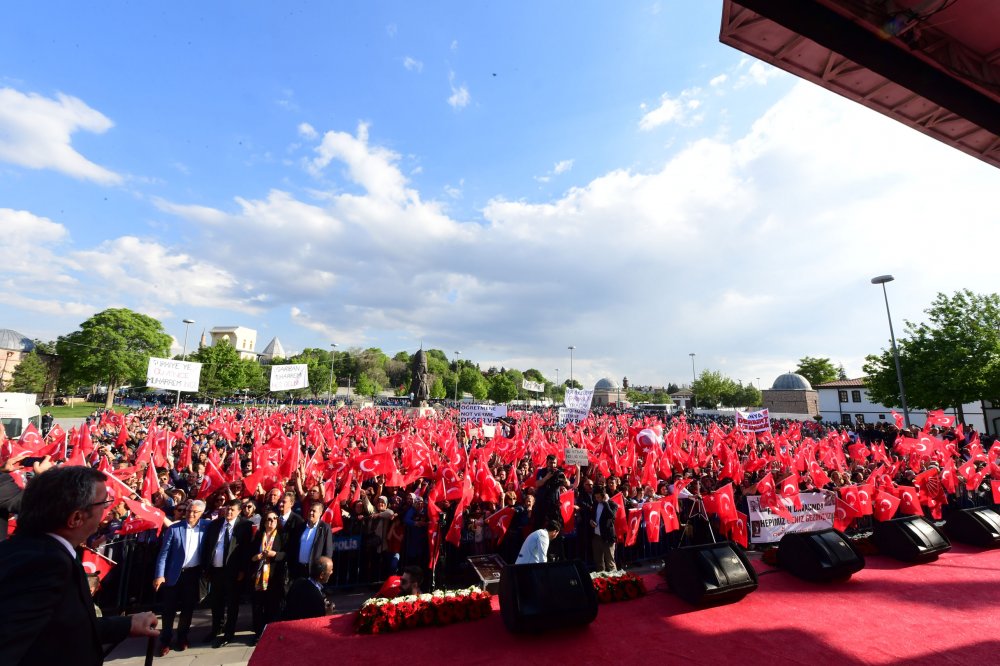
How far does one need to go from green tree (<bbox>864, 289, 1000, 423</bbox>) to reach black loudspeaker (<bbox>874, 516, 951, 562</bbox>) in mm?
31783

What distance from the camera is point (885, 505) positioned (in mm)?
10156

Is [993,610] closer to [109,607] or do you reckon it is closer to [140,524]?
[140,524]

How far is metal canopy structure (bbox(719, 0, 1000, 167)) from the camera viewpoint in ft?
17.8

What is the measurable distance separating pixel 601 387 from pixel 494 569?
131222 mm

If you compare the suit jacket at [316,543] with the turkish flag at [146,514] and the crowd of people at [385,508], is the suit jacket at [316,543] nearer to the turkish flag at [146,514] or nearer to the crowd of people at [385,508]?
the crowd of people at [385,508]

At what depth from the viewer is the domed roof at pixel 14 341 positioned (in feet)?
343

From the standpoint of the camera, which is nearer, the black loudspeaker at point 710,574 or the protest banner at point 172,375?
the black loudspeaker at point 710,574

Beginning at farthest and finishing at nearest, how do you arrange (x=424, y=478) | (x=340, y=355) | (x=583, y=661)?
1. (x=340, y=355)
2. (x=424, y=478)
3. (x=583, y=661)

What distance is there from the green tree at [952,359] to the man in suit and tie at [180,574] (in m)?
41.8

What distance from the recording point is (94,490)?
2.45m

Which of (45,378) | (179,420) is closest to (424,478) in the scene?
(179,420)

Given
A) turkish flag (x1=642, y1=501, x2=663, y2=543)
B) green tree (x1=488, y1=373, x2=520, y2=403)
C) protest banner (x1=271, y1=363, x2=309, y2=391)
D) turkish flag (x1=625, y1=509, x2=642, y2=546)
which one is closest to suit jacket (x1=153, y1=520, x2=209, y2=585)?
turkish flag (x1=625, y1=509, x2=642, y2=546)

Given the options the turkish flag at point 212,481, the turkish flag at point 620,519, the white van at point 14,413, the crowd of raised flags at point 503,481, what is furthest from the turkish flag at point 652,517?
the white van at point 14,413

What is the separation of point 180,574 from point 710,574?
23.5 feet
